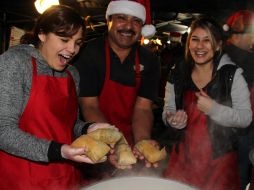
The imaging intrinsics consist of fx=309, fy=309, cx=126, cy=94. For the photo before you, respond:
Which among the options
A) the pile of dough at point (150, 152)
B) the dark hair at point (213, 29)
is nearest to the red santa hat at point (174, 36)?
the dark hair at point (213, 29)

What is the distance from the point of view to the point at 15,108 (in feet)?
6.68

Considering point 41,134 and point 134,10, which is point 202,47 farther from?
point 41,134

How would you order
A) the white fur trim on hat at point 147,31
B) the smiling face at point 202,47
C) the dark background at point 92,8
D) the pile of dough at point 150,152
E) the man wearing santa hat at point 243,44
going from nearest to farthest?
the pile of dough at point 150,152 < the smiling face at point 202,47 < the white fur trim on hat at point 147,31 < the man wearing santa hat at point 243,44 < the dark background at point 92,8

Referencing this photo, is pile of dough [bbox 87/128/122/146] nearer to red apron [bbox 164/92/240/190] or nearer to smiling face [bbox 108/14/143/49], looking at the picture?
red apron [bbox 164/92/240/190]

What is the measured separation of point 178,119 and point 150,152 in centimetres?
68

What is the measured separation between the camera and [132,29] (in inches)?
123

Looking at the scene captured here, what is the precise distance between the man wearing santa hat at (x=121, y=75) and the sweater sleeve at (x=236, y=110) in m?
0.74

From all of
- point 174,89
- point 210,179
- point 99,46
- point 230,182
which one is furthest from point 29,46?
point 230,182

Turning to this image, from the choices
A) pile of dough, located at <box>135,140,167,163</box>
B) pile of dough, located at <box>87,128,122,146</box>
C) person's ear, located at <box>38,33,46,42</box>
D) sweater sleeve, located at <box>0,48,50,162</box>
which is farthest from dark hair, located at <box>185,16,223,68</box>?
sweater sleeve, located at <box>0,48,50,162</box>

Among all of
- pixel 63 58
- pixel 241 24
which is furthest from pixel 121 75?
pixel 241 24

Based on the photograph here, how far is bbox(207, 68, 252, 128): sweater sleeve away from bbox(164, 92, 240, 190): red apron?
0.18 meters

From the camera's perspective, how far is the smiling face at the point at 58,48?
2229 millimetres

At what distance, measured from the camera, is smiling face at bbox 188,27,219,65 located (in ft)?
10.1

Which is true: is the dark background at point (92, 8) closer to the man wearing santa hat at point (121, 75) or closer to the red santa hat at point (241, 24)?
the red santa hat at point (241, 24)
